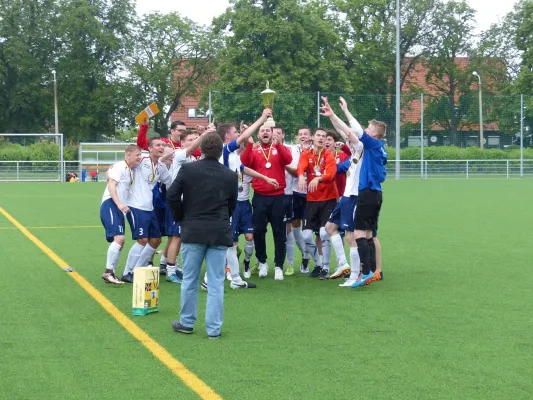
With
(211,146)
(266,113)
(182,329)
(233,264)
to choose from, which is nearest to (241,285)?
(233,264)

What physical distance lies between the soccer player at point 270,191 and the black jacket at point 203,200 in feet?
10.4

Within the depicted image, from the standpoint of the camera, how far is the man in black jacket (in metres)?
7.54

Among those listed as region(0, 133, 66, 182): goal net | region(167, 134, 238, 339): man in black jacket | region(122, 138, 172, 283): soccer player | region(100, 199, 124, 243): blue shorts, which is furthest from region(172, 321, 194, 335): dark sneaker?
region(0, 133, 66, 182): goal net

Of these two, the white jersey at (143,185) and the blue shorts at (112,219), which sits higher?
the white jersey at (143,185)

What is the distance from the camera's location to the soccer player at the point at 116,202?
10414 millimetres

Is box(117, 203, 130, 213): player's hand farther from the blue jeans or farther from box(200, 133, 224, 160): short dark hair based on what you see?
box(200, 133, 224, 160): short dark hair

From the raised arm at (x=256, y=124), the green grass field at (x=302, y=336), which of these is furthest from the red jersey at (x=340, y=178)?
the raised arm at (x=256, y=124)

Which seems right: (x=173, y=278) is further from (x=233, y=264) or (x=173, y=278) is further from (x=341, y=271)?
(x=341, y=271)

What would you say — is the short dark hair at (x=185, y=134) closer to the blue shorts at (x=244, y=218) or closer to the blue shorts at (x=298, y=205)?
the blue shorts at (x=244, y=218)

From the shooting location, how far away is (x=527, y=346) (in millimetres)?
7227

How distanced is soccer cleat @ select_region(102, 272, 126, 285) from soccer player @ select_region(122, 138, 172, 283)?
0.58 feet

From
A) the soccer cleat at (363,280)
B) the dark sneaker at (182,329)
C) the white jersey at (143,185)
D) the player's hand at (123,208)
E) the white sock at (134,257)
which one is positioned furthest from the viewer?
the white sock at (134,257)

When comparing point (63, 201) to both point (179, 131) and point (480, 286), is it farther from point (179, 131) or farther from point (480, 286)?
point (480, 286)

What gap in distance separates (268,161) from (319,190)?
880 mm
